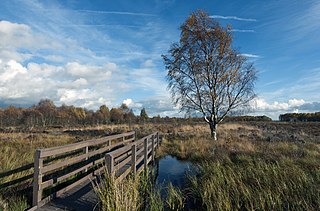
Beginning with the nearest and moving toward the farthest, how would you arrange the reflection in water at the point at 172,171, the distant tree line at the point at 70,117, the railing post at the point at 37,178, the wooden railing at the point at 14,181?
the railing post at the point at 37,178, the wooden railing at the point at 14,181, the reflection in water at the point at 172,171, the distant tree line at the point at 70,117

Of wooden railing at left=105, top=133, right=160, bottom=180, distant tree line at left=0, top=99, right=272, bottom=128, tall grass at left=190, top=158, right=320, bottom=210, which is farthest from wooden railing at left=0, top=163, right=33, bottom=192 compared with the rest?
distant tree line at left=0, top=99, right=272, bottom=128

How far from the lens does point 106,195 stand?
4.20 metres

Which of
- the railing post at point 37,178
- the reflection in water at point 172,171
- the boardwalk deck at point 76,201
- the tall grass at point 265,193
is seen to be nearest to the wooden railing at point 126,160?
the boardwalk deck at point 76,201

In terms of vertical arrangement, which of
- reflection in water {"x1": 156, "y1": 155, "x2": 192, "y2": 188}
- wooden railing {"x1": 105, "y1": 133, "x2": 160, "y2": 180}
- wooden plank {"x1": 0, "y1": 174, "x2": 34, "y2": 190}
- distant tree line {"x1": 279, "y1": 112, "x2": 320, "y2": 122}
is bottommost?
reflection in water {"x1": 156, "y1": 155, "x2": 192, "y2": 188}

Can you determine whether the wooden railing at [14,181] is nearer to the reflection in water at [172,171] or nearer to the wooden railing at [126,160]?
the wooden railing at [126,160]

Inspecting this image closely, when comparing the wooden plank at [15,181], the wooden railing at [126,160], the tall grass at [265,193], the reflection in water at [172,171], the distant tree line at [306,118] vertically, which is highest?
the distant tree line at [306,118]

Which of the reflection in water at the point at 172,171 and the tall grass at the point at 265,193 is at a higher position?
the tall grass at the point at 265,193

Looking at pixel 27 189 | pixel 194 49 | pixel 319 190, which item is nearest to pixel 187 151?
pixel 194 49

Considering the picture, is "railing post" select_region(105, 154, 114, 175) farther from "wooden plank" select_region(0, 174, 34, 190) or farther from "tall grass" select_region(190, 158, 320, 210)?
"wooden plank" select_region(0, 174, 34, 190)

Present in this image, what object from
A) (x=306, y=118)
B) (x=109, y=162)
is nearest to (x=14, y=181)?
(x=109, y=162)

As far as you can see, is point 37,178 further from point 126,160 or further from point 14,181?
point 126,160

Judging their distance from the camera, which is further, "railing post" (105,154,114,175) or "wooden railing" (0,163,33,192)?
"wooden railing" (0,163,33,192)

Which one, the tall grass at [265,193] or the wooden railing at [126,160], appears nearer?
the wooden railing at [126,160]

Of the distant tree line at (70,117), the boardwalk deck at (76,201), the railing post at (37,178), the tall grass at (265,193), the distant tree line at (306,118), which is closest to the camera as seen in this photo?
the railing post at (37,178)
